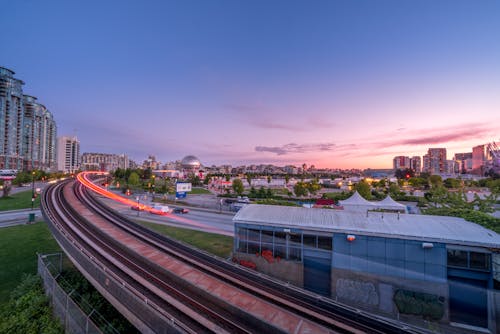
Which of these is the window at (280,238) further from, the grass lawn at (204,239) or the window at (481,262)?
the window at (481,262)

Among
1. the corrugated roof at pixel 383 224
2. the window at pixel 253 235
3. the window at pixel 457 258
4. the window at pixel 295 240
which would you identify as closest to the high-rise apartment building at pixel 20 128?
the window at pixel 253 235

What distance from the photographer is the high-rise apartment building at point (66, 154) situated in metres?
168

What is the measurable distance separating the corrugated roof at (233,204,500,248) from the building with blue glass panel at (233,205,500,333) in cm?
6

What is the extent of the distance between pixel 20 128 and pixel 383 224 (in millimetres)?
168289

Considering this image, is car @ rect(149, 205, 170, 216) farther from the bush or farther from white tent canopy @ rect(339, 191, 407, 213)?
white tent canopy @ rect(339, 191, 407, 213)

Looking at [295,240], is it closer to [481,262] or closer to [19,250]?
[481,262]

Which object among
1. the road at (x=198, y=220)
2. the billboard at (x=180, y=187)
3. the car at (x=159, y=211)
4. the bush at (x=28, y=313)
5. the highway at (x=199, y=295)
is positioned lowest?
the bush at (x=28, y=313)

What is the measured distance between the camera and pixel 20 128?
113 meters

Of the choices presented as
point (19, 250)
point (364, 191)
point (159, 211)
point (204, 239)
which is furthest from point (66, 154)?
point (364, 191)

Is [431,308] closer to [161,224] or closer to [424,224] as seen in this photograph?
[424,224]

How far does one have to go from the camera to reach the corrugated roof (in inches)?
522

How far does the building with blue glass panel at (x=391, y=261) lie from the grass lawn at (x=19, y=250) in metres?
19.7

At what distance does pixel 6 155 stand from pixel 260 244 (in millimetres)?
148319

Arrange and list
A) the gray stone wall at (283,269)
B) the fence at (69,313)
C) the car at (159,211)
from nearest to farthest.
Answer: the fence at (69,313)
the gray stone wall at (283,269)
the car at (159,211)
